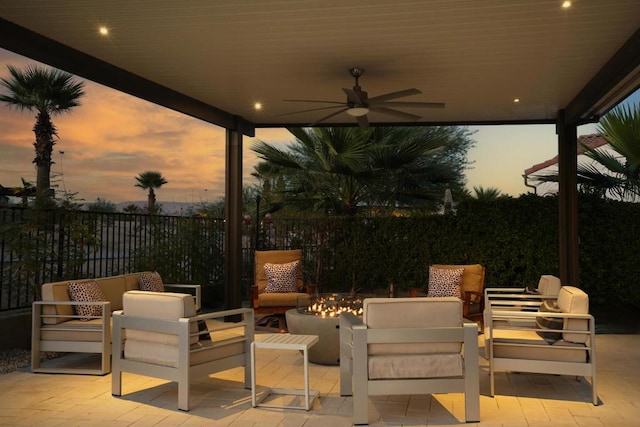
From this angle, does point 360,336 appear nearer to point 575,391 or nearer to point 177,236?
point 575,391

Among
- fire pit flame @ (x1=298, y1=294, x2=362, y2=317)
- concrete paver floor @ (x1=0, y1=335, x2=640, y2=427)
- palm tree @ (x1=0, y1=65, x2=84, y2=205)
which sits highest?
palm tree @ (x1=0, y1=65, x2=84, y2=205)

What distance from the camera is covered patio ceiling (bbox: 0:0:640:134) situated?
3.74 meters

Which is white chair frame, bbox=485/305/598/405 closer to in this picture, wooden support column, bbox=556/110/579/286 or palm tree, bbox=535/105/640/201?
wooden support column, bbox=556/110/579/286

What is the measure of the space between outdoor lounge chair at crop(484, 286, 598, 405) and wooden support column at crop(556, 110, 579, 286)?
2.88 meters

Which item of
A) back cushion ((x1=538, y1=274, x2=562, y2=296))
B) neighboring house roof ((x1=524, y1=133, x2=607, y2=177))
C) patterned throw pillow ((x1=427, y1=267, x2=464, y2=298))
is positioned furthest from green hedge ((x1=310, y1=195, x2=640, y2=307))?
back cushion ((x1=538, y1=274, x2=562, y2=296))

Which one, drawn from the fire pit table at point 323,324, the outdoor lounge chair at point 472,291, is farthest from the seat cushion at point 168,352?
the outdoor lounge chair at point 472,291

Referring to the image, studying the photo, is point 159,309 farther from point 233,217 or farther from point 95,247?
point 233,217

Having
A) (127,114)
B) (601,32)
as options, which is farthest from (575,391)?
(127,114)

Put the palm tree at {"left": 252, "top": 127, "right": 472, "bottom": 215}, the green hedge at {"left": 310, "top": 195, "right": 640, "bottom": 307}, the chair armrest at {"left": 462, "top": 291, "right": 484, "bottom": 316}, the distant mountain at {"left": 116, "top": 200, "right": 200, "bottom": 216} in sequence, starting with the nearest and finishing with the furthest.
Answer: the chair armrest at {"left": 462, "top": 291, "right": 484, "bottom": 316}, the green hedge at {"left": 310, "top": 195, "right": 640, "bottom": 307}, the palm tree at {"left": 252, "top": 127, "right": 472, "bottom": 215}, the distant mountain at {"left": 116, "top": 200, "right": 200, "bottom": 216}

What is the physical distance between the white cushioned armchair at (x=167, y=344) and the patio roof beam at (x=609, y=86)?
12.1ft

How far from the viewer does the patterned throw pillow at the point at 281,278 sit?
7.13 metres

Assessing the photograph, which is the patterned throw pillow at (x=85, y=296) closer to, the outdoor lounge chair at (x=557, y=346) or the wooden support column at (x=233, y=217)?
the wooden support column at (x=233, y=217)

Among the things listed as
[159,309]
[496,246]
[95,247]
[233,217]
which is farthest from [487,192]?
[159,309]

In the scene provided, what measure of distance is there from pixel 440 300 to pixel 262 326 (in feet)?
12.3
